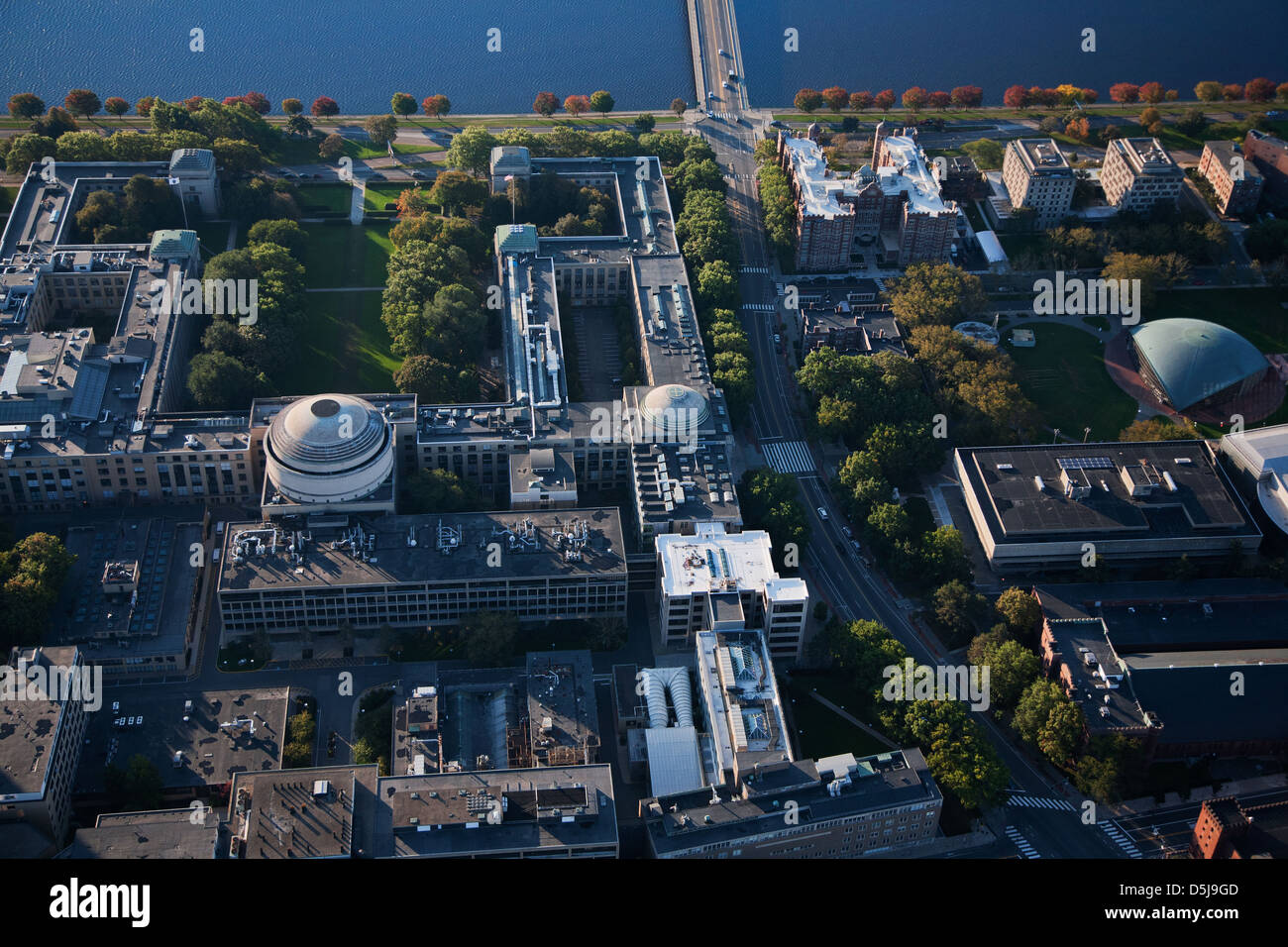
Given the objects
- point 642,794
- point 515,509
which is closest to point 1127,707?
point 642,794

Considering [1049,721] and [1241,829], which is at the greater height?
[1049,721]

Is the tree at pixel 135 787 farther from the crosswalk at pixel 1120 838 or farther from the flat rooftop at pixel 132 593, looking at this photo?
the crosswalk at pixel 1120 838

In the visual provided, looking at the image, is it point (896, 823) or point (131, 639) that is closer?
point (896, 823)

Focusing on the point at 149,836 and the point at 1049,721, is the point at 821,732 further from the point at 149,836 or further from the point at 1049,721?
the point at 149,836

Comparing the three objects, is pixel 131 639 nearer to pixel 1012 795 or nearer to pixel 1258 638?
pixel 1012 795

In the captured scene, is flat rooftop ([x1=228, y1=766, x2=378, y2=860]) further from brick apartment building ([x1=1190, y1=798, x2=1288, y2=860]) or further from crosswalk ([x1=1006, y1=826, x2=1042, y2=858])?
brick apartment building ([x1=1190, y1=798, x2=1288, y2=860])

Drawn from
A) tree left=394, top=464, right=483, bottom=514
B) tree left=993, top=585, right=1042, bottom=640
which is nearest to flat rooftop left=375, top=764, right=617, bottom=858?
tree left=394, top=464, right=483, bottom=514

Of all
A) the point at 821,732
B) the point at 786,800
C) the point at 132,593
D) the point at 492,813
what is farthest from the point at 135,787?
the point at 821,732
